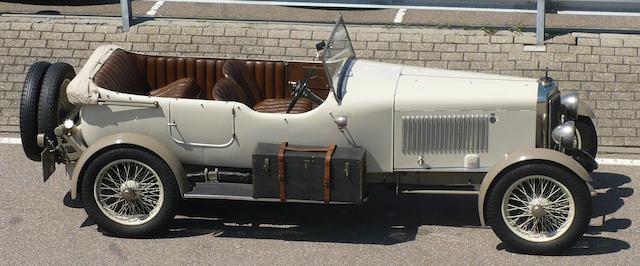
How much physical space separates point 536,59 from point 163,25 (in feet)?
12.8

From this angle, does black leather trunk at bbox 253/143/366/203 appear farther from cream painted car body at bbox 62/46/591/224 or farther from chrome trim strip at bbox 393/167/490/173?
chrome trim strip at bbox 393/167/490/173

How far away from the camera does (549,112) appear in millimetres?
7832

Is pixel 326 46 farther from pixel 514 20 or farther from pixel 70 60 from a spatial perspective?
pixel 514 20

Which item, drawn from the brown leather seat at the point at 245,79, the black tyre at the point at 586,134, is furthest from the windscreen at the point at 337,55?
the black tyre at the point at 586,134

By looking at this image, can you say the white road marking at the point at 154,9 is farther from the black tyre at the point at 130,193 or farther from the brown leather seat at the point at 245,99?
the black tyre at the point at 130,193

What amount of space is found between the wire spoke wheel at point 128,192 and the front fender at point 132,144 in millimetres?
132

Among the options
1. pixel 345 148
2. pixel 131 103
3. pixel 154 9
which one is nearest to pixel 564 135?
pixel 345 148

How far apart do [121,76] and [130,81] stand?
0.16 meters

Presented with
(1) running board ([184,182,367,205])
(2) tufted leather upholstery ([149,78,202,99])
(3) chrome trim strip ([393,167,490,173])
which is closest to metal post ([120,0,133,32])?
(2) tufted leather upholstery ([149,78,202,99])

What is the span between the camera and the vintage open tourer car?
7.68 metres

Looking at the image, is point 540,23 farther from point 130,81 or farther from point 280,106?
point 130,81

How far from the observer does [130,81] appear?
8.83 m

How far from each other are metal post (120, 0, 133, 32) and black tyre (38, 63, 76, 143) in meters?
2.81

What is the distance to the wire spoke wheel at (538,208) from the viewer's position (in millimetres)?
7625
